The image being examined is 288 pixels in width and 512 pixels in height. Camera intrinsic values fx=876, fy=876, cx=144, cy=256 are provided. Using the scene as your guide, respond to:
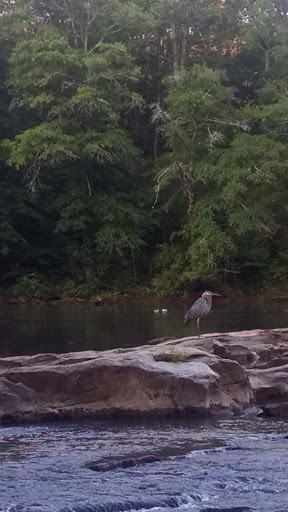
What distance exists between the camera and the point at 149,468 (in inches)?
363

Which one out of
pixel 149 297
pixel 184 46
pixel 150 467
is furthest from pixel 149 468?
pixel 184 46

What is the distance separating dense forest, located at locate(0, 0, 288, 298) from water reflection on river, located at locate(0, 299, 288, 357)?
9.30 ft

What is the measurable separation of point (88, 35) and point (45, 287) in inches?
452

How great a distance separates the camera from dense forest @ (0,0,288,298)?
112ft

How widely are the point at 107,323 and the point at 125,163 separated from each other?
1295 cm

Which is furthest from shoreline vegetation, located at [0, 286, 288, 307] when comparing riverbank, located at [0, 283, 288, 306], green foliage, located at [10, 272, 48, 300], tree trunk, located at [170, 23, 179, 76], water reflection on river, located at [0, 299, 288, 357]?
tree trunk, located at [170, 23, 179, 76]

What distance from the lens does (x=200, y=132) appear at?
117ft

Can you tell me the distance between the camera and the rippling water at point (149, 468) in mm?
8031

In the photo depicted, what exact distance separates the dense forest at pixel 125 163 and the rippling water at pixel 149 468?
22.8 m

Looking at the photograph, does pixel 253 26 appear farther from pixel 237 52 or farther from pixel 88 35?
pixel 88 35

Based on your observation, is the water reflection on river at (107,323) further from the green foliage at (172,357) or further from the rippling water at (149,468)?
the rippling water at (149,468)

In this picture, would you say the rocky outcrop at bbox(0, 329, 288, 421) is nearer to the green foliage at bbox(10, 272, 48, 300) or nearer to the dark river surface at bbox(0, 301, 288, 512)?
the dark river surface at bbox(0, 301, 288, 512)

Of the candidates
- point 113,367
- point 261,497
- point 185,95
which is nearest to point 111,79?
point 185,95

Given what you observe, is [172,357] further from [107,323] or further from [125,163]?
[125,163]
